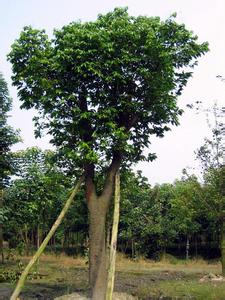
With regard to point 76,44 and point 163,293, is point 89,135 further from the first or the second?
point 163,293

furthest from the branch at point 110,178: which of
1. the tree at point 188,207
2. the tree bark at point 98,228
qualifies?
the tree at point 188,207

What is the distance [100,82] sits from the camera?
15.2m

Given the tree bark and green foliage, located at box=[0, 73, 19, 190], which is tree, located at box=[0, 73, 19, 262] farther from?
the tree bark

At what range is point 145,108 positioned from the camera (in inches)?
629

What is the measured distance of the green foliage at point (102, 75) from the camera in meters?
14.3

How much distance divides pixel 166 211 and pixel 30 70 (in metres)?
28.7

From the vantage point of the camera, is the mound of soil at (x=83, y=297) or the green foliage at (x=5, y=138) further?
the green foliage at (x=5, y=138)

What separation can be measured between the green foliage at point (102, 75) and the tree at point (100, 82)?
32mm

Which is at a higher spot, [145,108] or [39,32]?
[39,32]

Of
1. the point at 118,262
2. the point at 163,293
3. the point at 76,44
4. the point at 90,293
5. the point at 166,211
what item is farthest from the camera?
the point at 166,211

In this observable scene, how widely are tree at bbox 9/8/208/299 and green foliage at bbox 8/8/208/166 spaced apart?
0.11 ft

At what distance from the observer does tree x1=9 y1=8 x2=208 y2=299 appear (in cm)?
1433

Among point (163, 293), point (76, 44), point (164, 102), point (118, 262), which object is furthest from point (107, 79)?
point (118, 262)

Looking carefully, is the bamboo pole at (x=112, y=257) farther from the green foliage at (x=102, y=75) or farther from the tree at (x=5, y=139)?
the tree at (x=5, y=139)
